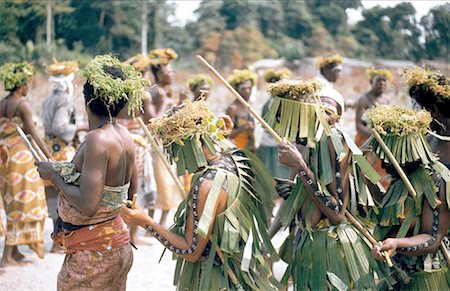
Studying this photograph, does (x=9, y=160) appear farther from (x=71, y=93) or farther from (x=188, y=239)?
(x=188, y=239)

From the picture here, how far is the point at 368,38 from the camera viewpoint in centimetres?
4847

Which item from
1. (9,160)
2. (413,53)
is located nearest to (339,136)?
(9,160)

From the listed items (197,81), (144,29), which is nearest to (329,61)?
(197,81)

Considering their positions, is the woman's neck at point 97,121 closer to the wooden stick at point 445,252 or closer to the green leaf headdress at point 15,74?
the wooden stick at point 445,252

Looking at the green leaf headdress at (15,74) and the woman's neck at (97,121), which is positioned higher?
the woman's neck at (97,121)

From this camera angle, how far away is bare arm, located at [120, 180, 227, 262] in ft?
12.5

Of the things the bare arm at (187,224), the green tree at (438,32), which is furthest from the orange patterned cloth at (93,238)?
the green tree at (438,32)

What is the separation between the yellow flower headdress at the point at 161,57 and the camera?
8.72 meters

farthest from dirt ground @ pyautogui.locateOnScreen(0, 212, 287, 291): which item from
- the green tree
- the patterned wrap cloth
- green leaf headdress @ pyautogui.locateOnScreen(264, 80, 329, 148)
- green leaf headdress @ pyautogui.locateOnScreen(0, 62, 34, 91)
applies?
the green tree

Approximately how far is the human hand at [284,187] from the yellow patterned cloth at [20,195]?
11.4 feet

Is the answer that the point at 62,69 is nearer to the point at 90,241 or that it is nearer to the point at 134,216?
the point at 90,241

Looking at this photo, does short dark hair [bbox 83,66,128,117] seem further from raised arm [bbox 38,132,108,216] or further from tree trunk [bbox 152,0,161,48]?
tree trunk [bbox 152,0,161,48]

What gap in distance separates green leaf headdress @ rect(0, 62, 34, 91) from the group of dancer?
2.74 metres

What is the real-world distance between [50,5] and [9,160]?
25245 mm
